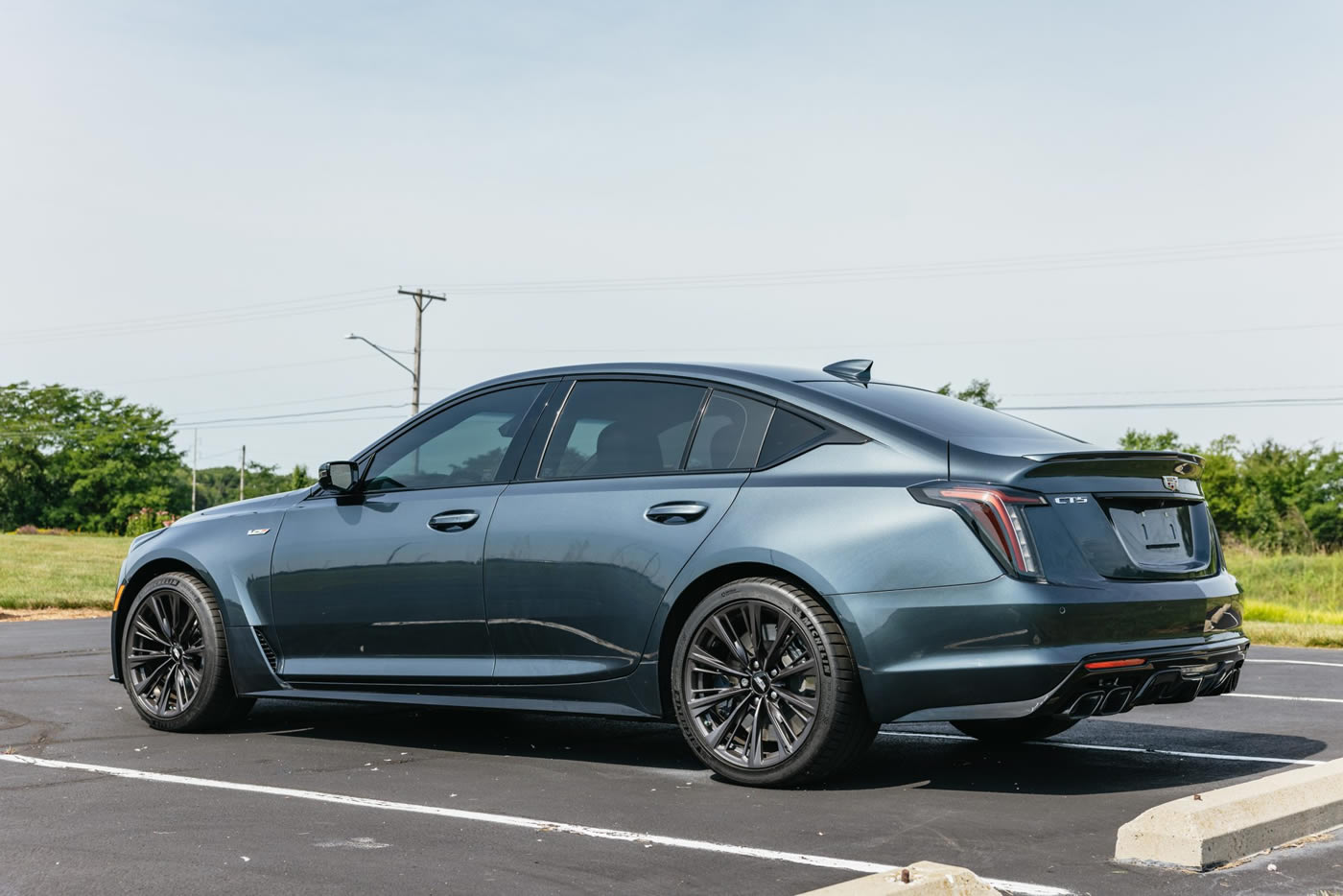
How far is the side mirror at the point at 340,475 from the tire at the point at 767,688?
2029mm

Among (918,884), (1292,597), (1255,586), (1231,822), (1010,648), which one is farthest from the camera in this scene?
(1255,586)

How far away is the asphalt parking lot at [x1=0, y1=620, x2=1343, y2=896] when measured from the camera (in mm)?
4062

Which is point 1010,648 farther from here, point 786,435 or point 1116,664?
point 786,435

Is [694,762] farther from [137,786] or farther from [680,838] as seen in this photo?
[137,786]

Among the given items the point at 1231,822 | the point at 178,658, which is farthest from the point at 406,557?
the point at 1231,822

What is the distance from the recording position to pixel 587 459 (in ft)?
20.2

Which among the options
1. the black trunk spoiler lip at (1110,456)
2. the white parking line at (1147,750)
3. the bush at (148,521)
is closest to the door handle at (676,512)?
the black trunk spoiler lip at (1110,456)

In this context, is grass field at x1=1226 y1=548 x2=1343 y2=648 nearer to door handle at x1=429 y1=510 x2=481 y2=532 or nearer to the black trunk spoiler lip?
the black trunk spoiler lip

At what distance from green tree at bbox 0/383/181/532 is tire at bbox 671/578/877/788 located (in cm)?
9689

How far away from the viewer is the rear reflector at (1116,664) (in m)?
4.99

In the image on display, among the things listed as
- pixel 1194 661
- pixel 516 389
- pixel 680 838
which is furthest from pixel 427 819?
pixel 1194 661

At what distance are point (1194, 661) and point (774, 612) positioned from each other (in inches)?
62.0

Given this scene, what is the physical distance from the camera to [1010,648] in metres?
4.96

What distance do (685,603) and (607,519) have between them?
1.60ft
